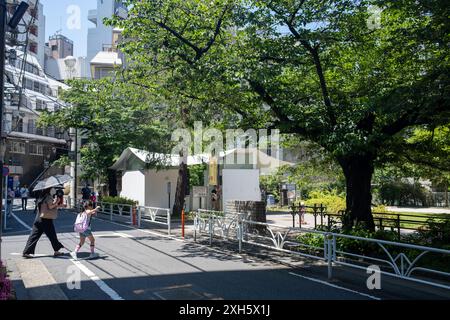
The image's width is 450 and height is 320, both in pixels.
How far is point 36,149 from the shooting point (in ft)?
191

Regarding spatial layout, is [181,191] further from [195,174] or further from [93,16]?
[93,16]

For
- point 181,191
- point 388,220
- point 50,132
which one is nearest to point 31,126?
point 50,132

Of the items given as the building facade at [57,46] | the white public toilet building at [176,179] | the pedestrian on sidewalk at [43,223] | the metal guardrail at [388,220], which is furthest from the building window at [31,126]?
the pedestrian on sidewalk at [43,223]

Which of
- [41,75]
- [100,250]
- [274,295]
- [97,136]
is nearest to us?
[274,295]

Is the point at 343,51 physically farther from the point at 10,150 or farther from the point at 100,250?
the point at 10,150

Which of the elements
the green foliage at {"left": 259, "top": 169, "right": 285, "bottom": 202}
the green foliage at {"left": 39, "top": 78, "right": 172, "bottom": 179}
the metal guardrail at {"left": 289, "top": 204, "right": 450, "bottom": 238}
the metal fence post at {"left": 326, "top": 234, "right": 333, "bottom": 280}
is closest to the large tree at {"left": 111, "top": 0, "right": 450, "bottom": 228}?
the metal guardrail at {"left": 289, "top": 204, "right": 450, "bottom": 238}

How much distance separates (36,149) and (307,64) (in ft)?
175

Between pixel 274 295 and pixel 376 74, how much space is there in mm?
8880

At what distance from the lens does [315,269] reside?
1065cm

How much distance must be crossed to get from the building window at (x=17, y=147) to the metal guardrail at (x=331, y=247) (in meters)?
44.8

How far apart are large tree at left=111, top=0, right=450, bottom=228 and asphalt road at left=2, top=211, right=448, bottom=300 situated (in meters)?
3.91

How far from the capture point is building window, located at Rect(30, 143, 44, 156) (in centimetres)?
5763

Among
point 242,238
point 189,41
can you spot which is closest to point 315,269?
point 242,238

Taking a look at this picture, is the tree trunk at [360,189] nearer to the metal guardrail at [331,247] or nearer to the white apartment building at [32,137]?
the metal guardrail at [331,247]
